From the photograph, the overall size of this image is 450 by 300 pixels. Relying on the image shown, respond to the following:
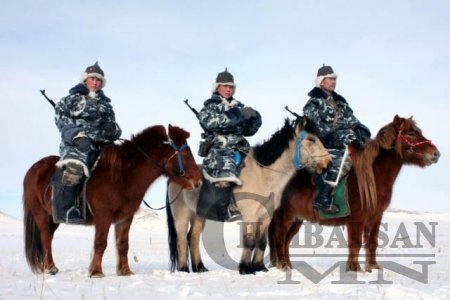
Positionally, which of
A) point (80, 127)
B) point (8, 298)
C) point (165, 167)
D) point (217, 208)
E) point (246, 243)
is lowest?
point (8, 298)

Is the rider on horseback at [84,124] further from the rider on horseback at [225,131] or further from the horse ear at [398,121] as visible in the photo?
the horse ear at [398,121]

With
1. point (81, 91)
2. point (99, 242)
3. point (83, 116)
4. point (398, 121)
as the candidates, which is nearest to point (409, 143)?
point (398, 121)

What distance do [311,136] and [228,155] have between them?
4.89ft

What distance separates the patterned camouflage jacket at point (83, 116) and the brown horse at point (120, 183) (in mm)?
420

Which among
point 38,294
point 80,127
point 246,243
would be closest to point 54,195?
point 80,127

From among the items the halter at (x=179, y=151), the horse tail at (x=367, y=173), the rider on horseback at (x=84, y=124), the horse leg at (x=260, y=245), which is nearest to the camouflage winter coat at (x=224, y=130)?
the halter at (x=179, y=151)

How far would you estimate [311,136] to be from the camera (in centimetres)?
836

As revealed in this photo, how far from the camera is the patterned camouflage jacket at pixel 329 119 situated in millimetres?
9117

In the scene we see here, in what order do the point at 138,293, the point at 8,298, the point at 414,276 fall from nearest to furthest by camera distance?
the point at 8,298 → the point at 138,293 → the point at 414,276

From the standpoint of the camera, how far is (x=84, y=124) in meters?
8.06

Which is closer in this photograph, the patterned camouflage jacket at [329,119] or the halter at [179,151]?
the halter at [179,151]

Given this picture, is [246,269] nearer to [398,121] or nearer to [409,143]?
[409,143]

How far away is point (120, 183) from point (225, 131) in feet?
7.01

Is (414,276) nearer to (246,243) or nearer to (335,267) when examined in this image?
(335,267)
